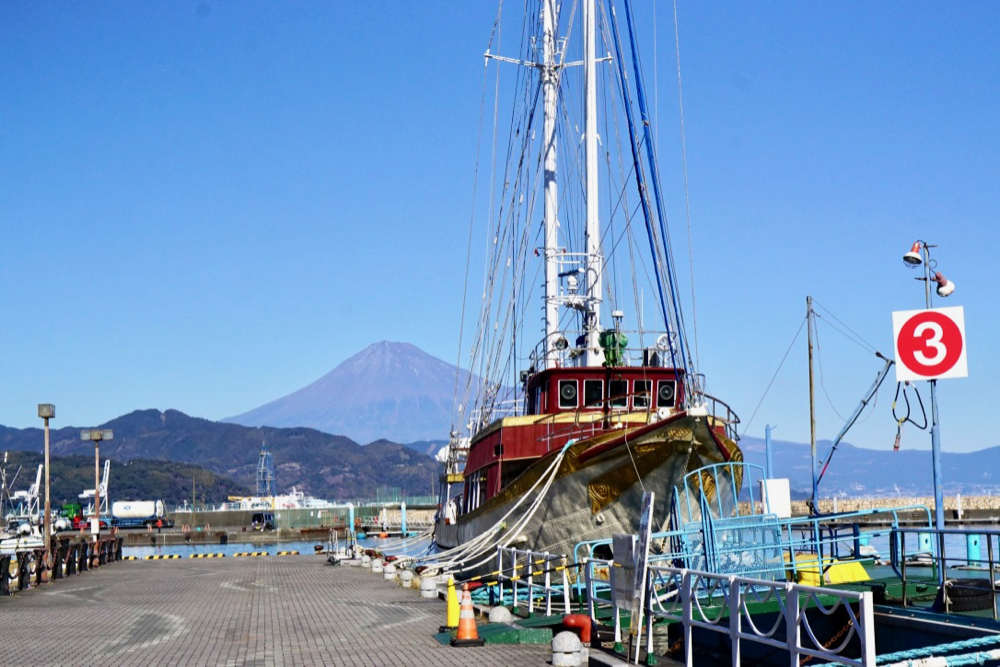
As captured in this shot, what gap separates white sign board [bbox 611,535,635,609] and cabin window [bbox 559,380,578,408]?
15.0 m

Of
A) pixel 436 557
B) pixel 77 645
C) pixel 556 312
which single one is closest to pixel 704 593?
pixel 77 645

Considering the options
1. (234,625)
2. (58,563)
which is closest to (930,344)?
(234,625)

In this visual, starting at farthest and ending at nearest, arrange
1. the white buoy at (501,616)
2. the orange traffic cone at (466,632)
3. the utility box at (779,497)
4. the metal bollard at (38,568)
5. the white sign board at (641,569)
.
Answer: the metal bollard at (38,568)
the utility box at (779,497)
the white buoy at (501,616)
the orange traffic cone at (466,632)
the white sign board at (641,569)

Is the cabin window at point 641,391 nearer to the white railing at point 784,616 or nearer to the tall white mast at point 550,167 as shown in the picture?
the tall white mast at point 550,167

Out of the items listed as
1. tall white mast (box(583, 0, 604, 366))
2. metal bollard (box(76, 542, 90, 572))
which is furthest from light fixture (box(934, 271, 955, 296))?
metal bollard (box(76, 542, 90, 572))

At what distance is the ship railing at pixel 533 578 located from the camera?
18.8 meters

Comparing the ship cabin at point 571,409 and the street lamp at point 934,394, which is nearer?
the street lamp at point 934,394

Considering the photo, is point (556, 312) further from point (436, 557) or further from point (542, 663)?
point (542, 663)

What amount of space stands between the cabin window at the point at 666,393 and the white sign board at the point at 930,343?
14943mm

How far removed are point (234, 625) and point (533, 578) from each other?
6370mm

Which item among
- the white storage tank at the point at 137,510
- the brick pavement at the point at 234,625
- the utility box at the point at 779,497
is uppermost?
the utility box at the point at 779,497

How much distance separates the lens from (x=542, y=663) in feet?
48.2

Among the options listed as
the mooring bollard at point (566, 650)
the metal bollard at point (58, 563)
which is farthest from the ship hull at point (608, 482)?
the metal bollard at point (58, 563)

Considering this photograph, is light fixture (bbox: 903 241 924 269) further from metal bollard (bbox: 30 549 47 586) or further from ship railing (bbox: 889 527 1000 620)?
metal bollard (bbox: 30 549 47 586)
